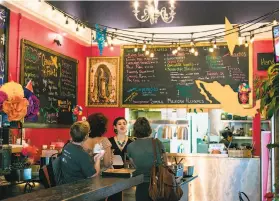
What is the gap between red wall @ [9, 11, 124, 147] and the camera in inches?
231

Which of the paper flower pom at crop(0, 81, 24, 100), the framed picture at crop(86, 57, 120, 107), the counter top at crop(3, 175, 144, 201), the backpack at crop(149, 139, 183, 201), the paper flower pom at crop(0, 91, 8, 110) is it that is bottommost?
the backpack at crop(149, 139, 183, 201)

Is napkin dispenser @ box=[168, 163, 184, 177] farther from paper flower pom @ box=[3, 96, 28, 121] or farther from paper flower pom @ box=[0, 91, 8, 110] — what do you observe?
paper flower pom @ box=[0, 91, 8, 110]

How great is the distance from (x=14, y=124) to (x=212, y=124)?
5450 millimetres

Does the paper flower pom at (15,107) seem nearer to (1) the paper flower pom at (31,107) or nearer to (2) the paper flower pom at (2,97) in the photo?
(2) the paper flower pom at (2,97)

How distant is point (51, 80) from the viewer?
687cm

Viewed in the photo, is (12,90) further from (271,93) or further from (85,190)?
(271,93)

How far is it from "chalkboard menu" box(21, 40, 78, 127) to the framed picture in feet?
1.85

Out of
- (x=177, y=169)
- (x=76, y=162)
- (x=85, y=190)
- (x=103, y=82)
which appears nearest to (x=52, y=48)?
(x=103, y=82)

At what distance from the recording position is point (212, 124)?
29.9 ft

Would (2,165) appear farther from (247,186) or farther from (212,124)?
(212,124)

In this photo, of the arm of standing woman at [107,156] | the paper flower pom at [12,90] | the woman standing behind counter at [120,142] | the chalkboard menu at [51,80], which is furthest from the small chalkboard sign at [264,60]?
the paper flower pom at [12,90]

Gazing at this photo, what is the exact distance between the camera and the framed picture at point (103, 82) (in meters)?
8.31

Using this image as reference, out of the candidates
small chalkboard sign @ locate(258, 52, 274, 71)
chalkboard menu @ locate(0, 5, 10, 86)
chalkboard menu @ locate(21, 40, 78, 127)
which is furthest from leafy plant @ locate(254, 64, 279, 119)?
small chalkboard sign @ locate(258, 52, 274, 71)

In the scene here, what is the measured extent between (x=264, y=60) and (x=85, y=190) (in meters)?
6.04
